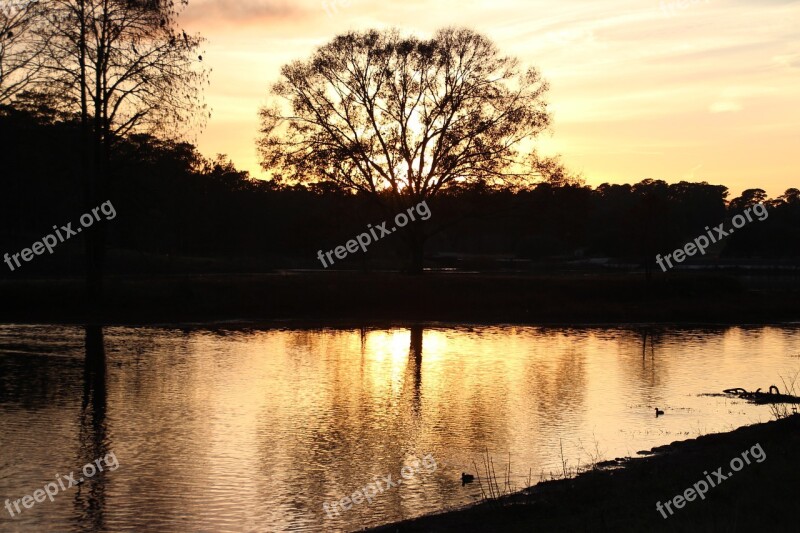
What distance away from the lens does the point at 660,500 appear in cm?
1198

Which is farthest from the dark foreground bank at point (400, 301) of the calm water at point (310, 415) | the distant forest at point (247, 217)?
the calm water at point (310, 415)

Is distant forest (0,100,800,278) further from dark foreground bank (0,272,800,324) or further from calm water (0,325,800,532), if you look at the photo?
calm water (0,325,800,532)

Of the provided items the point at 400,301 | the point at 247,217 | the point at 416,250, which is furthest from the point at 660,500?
the point at 247,217

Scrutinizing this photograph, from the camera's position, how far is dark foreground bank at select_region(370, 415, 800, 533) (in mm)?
10297

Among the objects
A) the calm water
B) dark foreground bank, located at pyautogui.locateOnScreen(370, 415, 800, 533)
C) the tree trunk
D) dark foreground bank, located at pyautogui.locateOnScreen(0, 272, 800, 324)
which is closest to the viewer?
dark foreground bank, located at pyautogui.locateOnScreen(370, 415, 800, 533)

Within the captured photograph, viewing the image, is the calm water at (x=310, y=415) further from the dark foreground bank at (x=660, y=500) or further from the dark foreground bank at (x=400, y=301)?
the dark foreground bank at (x=400, y=301)

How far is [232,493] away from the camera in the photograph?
14586mm

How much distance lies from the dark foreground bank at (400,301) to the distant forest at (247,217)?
4.93 meters

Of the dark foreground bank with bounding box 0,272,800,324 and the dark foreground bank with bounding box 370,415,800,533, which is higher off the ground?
the dark foreground bank with bounding box 0,272,800,324

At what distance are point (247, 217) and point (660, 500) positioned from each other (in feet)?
387

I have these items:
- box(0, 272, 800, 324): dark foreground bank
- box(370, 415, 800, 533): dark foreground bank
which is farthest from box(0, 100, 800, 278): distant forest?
box(370, 415, 800, 533): dark foreground bank

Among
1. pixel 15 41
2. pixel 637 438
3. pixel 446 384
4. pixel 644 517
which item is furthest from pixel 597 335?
pixel 644 517

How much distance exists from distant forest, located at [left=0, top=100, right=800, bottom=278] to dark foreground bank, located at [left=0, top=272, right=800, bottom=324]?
16.2ft

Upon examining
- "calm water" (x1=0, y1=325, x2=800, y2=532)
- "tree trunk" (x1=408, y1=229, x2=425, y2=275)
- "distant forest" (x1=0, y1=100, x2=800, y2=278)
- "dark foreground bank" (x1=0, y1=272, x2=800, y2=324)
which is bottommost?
"calm water" (x1=0, y1=325, x2=800, y2=532)
